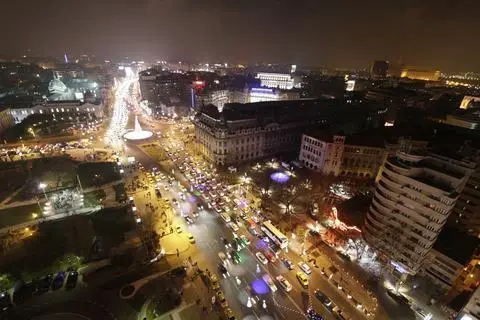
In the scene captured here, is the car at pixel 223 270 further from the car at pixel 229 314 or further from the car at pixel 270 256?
the car at pixel 270 256

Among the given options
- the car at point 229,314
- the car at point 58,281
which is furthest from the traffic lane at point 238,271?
the car at point 58,281

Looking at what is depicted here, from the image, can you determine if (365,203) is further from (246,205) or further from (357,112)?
(357,112)

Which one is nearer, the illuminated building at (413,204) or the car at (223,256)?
the illuminated building at (413,204)

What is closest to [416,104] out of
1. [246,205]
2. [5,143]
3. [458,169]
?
[458,169]

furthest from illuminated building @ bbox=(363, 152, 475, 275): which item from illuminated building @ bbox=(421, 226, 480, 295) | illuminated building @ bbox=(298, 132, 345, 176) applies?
illuminated building @ bbox=(298, 132, 345, 176)

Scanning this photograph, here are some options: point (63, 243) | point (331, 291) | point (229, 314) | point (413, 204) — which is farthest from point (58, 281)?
point (413, 204)

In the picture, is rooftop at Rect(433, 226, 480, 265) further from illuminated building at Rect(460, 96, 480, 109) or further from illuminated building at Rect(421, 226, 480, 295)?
illuminated building at Rect(460, 96, 480, 109)
